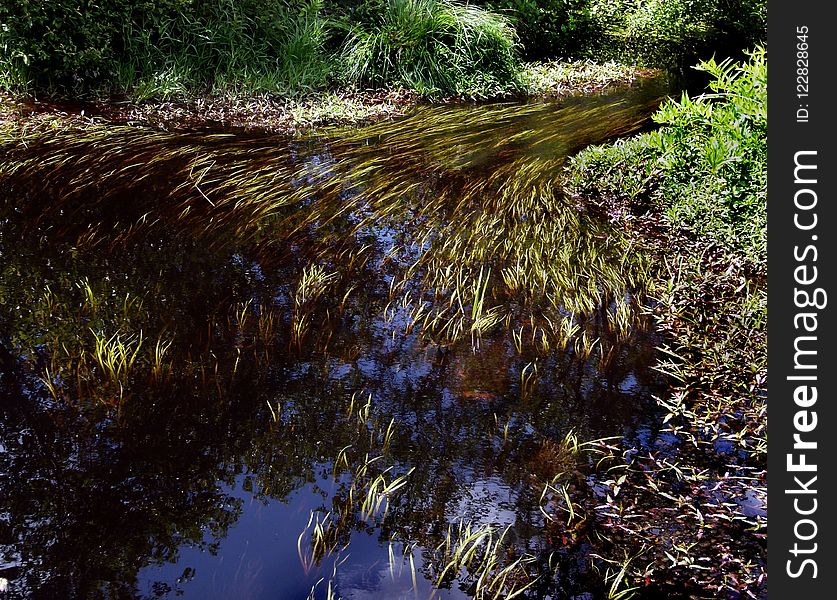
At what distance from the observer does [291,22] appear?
8.36 m

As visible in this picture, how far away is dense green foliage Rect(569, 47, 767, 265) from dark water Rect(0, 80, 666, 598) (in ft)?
1.90

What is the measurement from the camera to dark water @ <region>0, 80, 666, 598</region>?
7.33ft

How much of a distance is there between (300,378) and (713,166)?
3461mm

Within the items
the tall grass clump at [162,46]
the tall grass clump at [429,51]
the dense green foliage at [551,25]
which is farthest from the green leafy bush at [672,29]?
the tall grass clump at [162,46]

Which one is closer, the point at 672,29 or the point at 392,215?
the point at 392,215

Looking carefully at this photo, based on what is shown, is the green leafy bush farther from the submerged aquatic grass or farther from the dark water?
the dark water

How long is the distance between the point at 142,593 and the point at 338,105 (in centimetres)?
682

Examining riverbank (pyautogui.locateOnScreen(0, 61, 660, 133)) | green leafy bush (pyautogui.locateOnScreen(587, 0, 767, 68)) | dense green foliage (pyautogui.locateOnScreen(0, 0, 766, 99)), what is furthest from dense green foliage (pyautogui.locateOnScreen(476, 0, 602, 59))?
riverbank (pyautogui.locateOnScreen(0, 61, 660, 133))

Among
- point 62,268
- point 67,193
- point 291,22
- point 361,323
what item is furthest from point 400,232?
point 291,22

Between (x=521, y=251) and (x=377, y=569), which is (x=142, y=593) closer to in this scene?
(x=377, y=569)

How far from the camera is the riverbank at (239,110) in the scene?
6875mm

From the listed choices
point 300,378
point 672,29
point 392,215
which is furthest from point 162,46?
point 672,29

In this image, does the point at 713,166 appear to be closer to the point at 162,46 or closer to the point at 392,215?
the point at 392,215

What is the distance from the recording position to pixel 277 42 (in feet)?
27.3
